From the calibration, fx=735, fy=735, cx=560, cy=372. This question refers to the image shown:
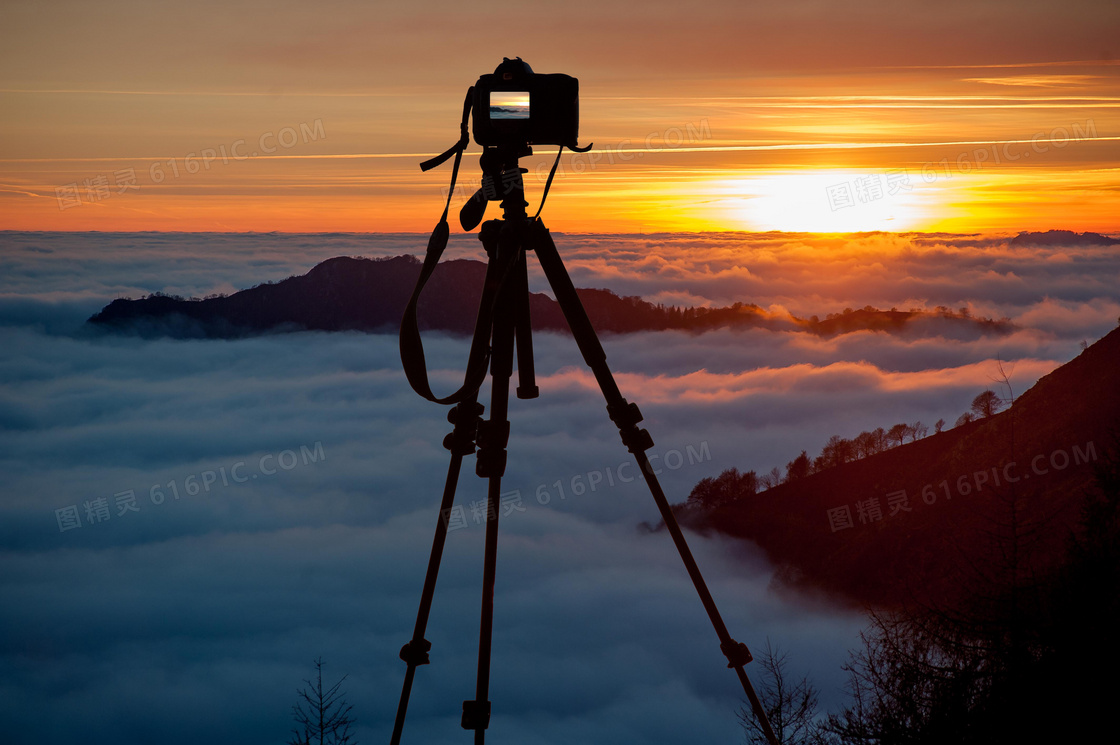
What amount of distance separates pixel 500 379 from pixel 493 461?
41 centimetres

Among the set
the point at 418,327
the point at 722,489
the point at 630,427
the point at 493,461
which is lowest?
the point at 493,461

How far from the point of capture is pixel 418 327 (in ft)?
11.4

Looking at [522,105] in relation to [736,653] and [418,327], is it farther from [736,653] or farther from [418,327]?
[736,653]

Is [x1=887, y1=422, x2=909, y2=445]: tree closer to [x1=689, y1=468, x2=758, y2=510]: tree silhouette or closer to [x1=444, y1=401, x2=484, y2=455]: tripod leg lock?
[x1=689, y1=468, x2=758, y2=510]: tree silhouette

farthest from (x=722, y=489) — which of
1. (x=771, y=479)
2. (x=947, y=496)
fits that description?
(x=947, y=496)

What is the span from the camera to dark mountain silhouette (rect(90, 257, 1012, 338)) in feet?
482

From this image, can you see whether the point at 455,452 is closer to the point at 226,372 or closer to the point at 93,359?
the point at 226,372

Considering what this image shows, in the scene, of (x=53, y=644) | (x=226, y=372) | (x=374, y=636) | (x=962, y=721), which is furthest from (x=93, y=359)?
(x=962, y=721)

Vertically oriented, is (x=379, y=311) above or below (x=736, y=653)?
above

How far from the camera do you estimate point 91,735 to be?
76.2m

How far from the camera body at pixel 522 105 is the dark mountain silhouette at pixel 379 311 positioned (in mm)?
135822

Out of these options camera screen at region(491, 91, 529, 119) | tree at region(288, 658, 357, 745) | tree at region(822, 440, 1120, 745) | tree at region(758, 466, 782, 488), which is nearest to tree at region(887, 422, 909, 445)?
tree at region(758, 466, 782, 488)

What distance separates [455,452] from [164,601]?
109090 millimetres

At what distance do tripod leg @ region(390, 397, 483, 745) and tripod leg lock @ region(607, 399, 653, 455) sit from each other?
70cm
